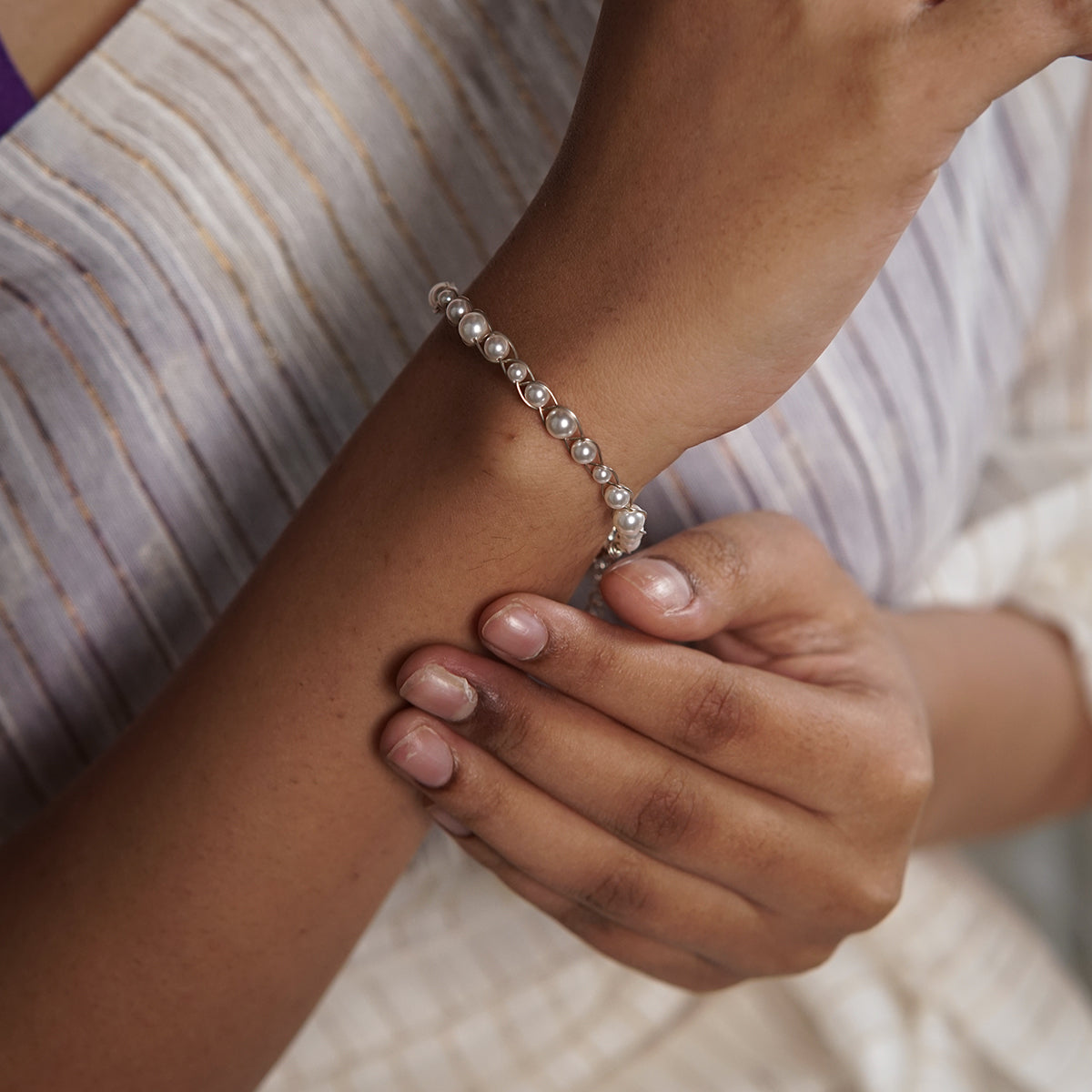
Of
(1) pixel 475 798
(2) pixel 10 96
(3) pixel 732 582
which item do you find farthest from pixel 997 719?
(2) pixel 10 96

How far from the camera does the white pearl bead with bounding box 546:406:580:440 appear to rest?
1.56 feet

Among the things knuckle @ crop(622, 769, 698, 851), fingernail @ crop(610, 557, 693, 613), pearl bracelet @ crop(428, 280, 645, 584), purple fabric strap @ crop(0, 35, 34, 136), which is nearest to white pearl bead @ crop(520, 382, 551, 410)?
pearl bracelet @ crop(428, 280, 645, 584)

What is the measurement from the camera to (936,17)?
15.5 inches

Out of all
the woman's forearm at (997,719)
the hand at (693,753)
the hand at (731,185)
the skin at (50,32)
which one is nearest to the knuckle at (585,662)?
the hand at (693,753)

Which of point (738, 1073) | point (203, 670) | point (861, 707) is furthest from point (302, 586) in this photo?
point (738, 1073)

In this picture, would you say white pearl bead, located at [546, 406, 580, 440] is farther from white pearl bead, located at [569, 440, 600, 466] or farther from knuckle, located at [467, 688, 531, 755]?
knuckle, located at [467, 688, 531, 755]

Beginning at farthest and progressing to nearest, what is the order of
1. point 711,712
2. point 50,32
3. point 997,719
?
point 997,719
point 50,32
point 711,712

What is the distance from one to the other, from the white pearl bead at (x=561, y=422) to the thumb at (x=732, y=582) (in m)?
0.08

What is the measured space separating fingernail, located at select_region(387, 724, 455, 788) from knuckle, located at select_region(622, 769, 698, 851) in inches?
4.2

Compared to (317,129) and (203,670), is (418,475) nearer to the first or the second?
(203,670)

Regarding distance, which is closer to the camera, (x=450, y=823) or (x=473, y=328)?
(x=473, y=328)

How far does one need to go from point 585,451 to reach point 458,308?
0.30 feet

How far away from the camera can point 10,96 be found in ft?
2.10

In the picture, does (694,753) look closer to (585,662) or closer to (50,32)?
(585,662)
